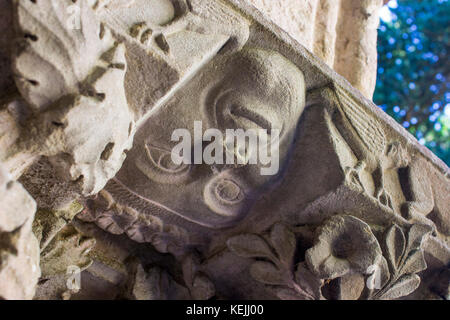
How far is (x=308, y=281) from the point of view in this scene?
110 centimetres

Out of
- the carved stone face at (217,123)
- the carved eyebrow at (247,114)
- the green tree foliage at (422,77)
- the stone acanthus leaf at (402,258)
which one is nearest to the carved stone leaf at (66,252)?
the carved stone face at (217,123)

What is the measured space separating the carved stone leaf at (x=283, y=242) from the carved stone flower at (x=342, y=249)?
0.07 meters

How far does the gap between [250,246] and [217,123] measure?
37 cm

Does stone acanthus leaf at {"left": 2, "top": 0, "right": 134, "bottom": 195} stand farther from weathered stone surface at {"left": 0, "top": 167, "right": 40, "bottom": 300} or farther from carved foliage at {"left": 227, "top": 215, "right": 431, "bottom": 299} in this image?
carved foliage at {"left": 227, "top": 215, "right": 431, "bottom": 299}

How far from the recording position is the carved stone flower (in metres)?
1.06

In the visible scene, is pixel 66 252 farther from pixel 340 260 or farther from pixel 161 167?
pixel 340 260

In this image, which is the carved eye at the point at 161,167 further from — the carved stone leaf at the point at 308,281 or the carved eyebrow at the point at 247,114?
the carved stone leaf at the point at 308,281

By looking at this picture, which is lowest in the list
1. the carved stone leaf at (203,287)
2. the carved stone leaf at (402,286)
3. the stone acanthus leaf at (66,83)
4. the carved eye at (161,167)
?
the carved stone leaf at (203,287)

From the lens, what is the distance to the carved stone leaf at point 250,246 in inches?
46.1

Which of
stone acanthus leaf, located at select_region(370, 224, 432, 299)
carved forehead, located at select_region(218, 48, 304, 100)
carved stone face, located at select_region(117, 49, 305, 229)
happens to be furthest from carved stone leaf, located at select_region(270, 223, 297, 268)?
carved forehead, located at select_region(218, 48, 304, 100)

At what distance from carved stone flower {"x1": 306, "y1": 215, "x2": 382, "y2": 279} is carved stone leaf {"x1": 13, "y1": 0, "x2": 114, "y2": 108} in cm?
67

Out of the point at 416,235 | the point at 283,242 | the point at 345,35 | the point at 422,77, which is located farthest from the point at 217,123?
Answer: the point at 422,77

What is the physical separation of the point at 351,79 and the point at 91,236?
1134 millimetres

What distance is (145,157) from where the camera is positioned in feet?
3.47
